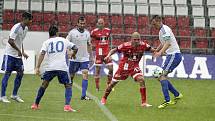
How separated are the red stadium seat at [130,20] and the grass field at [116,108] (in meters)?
12.7

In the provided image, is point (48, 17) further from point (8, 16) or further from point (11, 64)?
point (11, 64)

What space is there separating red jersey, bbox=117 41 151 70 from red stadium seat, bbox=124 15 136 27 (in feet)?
59.1

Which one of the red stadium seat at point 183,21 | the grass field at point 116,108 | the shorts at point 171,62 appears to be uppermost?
the red stadium seat at point 183,21

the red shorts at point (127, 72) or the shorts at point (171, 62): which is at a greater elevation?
the shorts at point (171, 62)

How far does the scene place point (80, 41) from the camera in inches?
642

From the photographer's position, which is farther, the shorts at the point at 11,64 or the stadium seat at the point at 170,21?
the stadium seat at the point at 170,21

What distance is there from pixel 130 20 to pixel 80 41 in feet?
55.2

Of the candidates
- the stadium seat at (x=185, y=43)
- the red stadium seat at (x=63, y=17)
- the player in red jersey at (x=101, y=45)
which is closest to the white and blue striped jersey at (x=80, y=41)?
the player in red jersey at (x=101, y=45)

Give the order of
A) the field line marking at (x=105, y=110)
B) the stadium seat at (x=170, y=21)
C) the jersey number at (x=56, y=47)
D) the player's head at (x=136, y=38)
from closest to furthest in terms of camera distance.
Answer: the field line marking at (x=105, y=110), the jersey number at (x=56, y=47), the player's head at (x=136, y=38), the stadium seat at (x=170, y=21)

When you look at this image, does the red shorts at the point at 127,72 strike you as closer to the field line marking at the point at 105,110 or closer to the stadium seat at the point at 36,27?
the field line marking at the point at 105,110

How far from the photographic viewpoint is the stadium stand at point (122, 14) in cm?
3200

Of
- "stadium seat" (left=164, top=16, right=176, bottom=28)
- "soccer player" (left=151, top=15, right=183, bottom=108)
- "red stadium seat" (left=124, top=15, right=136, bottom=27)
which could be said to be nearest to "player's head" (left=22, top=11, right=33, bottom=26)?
"soccer player" (left=151, top=15, right=183, bottom=108)

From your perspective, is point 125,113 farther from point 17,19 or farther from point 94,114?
point 17,19

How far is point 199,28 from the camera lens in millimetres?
32719
